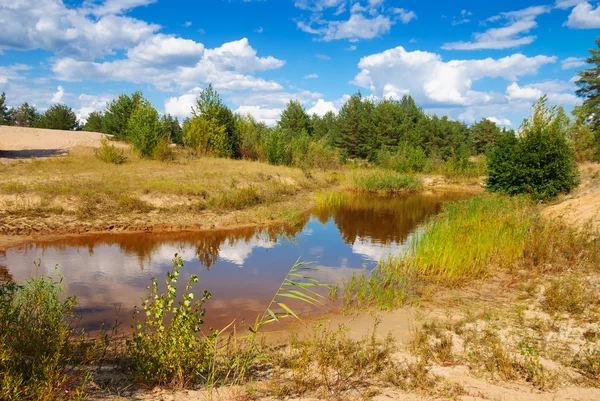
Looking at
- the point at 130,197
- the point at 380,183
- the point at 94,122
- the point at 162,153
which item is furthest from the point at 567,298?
the point at 94,122

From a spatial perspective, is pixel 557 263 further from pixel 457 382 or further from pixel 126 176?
pixel 126 176

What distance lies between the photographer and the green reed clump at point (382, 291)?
7277mm

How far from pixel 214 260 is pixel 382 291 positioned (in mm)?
5164

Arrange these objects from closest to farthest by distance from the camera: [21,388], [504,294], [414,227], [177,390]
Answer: [21,388], [177,390], [504,294], [414,227]

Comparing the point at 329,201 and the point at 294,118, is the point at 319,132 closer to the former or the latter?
the point at 294,118

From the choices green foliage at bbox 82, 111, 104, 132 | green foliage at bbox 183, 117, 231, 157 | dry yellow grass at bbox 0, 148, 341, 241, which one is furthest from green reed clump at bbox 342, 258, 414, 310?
green foliage at bbox 82, 111, 104, 132

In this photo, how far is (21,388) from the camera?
3297mm

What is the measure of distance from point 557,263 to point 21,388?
9.66 metres

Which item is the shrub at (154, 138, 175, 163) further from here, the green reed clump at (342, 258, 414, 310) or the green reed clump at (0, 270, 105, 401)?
the green reed clump at (0, 270, 105, 401)

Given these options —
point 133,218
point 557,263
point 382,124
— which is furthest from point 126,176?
point 382,124

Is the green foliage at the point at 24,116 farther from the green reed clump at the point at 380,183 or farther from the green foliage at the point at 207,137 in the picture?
the green reed clump at the point at 380,183

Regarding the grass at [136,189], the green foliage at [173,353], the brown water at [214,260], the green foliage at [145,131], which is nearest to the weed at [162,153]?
the green foliage at [145,131]

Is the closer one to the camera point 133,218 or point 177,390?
point 177,390

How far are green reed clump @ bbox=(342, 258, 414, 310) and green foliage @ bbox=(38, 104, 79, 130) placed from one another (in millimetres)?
48952
